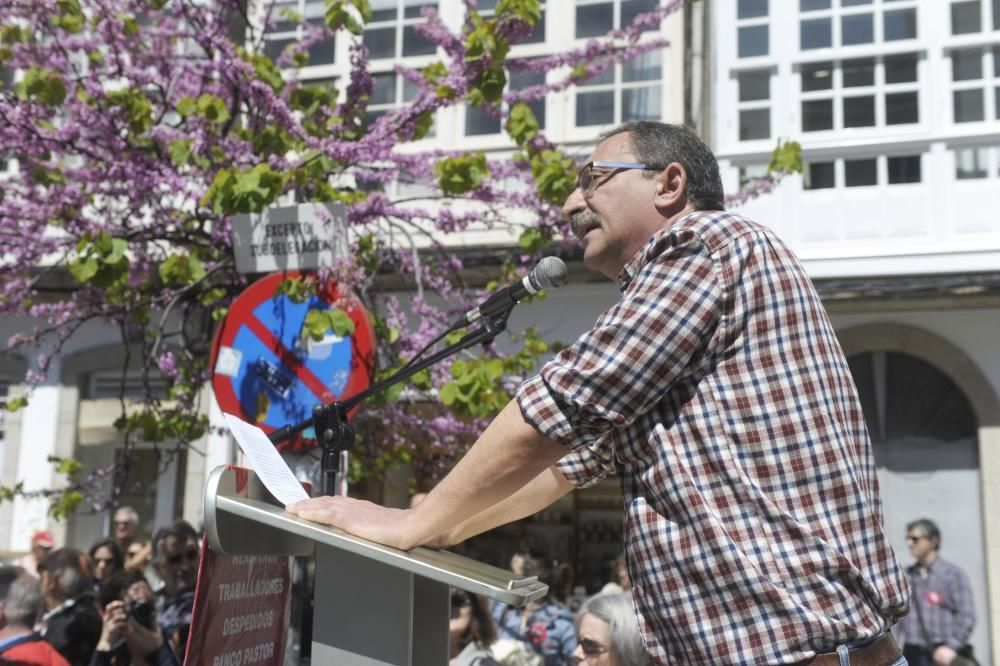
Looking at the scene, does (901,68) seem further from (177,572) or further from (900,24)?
(177,572)

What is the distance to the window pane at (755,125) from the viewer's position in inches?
455

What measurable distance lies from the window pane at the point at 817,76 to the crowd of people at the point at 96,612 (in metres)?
8.47

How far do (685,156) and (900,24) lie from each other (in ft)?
34.6

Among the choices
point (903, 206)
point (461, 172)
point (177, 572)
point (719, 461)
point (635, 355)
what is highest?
point (903, 206)

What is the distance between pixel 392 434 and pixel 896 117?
777 cm

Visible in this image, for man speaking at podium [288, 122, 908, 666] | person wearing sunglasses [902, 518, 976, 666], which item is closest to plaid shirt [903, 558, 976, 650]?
person wearing sunglasses [902, 518, 976, 666]

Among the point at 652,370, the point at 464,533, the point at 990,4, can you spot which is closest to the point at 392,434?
the point at 464,533

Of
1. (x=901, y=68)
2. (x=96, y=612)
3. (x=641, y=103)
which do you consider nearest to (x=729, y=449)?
(x=96, y=612)

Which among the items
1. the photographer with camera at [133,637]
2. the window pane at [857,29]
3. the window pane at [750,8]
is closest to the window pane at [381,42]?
the window pane at [750,8]

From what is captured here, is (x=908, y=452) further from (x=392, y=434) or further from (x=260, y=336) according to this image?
(x=260, y=336)

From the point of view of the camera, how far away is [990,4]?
11.0 meters

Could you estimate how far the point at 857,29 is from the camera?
37.4 ft

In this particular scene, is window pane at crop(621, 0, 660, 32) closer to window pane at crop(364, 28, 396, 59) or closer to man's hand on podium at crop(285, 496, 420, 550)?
window pane at crop(364, 28, 396, 59)

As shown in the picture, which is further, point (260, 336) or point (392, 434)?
point (392, 434)
